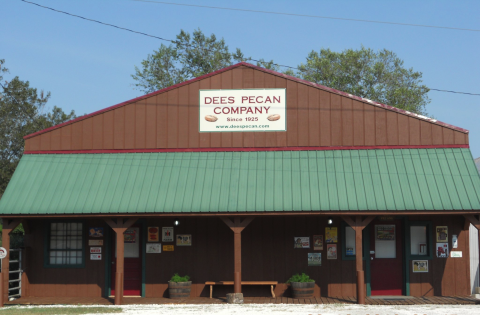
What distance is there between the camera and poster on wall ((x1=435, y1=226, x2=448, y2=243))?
1742cm

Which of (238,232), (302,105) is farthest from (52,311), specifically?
(302,105)

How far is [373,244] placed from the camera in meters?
17.6

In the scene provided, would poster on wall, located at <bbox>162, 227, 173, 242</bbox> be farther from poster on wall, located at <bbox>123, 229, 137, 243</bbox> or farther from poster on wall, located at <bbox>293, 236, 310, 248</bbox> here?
poster on wall, located at <bbox>293, 236, 310, 248</bbox>

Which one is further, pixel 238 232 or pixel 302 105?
pixel 302 105

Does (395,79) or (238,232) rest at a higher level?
(395,79)

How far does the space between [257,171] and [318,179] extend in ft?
5.82

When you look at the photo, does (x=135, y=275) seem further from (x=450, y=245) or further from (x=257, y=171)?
(x=450, y=245)

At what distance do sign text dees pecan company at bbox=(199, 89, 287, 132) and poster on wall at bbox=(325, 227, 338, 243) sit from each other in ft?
11.8

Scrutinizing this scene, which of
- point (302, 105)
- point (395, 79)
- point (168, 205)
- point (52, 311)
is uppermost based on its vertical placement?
point (395, 79)

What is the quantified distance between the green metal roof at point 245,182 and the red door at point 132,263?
1970 mm

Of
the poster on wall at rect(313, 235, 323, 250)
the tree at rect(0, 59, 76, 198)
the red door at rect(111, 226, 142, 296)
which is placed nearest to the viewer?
the poster on wall at rect(313, 235, 323, 250)

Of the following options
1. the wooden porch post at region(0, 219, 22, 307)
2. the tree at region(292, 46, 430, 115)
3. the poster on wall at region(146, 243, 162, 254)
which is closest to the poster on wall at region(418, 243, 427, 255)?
the poster on wall at region(146, 243, 162, 254)

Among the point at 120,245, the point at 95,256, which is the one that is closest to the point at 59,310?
the point at 120,245

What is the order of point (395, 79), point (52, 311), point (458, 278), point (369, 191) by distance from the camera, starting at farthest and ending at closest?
1. point (395, 79)
2. point (458, 278)
3. point (369, 191)
4. point (52, 311)
